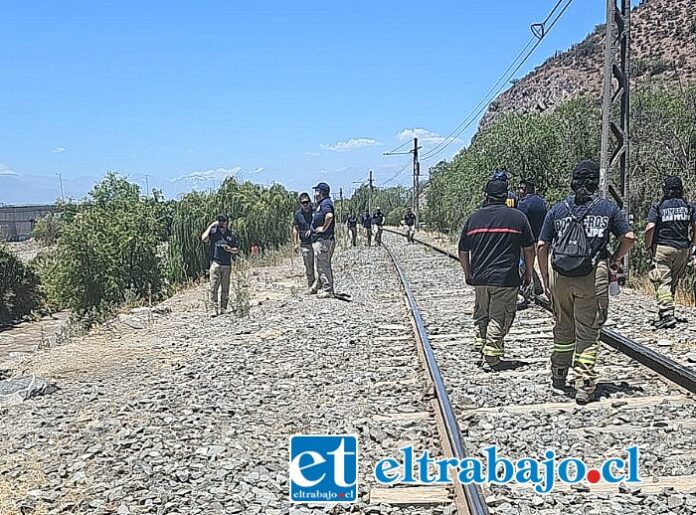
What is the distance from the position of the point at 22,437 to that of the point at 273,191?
37434mm

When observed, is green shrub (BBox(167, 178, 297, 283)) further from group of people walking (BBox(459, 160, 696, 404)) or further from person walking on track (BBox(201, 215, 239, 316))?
group of people walking (BBox(459, 160, 696, 404))

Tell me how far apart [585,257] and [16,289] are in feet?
69.8

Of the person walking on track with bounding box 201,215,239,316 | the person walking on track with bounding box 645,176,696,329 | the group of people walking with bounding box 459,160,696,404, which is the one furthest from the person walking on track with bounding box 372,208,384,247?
the person walking on track with bounding box 645,176,696,329

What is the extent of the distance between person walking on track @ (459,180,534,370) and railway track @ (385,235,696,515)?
0.47 meters

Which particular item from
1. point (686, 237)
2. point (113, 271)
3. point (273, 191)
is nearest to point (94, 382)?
point (686, 237)

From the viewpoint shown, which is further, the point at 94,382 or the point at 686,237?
the point at 686,237

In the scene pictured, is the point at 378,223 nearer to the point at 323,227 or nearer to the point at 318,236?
the point at 318,236

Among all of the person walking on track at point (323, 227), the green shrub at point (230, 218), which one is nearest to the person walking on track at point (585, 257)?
the person walking on track at point (323, 227)

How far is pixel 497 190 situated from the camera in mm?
8141

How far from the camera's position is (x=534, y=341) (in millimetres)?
9758

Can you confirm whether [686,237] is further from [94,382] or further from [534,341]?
[94,382]

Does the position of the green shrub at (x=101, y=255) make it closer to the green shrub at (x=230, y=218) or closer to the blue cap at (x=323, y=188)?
the green shrub at (x=230, y=218)

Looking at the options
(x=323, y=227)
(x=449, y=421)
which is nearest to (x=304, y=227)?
(x=323, y=227)

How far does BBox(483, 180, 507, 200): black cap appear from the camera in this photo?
26.7 ft
